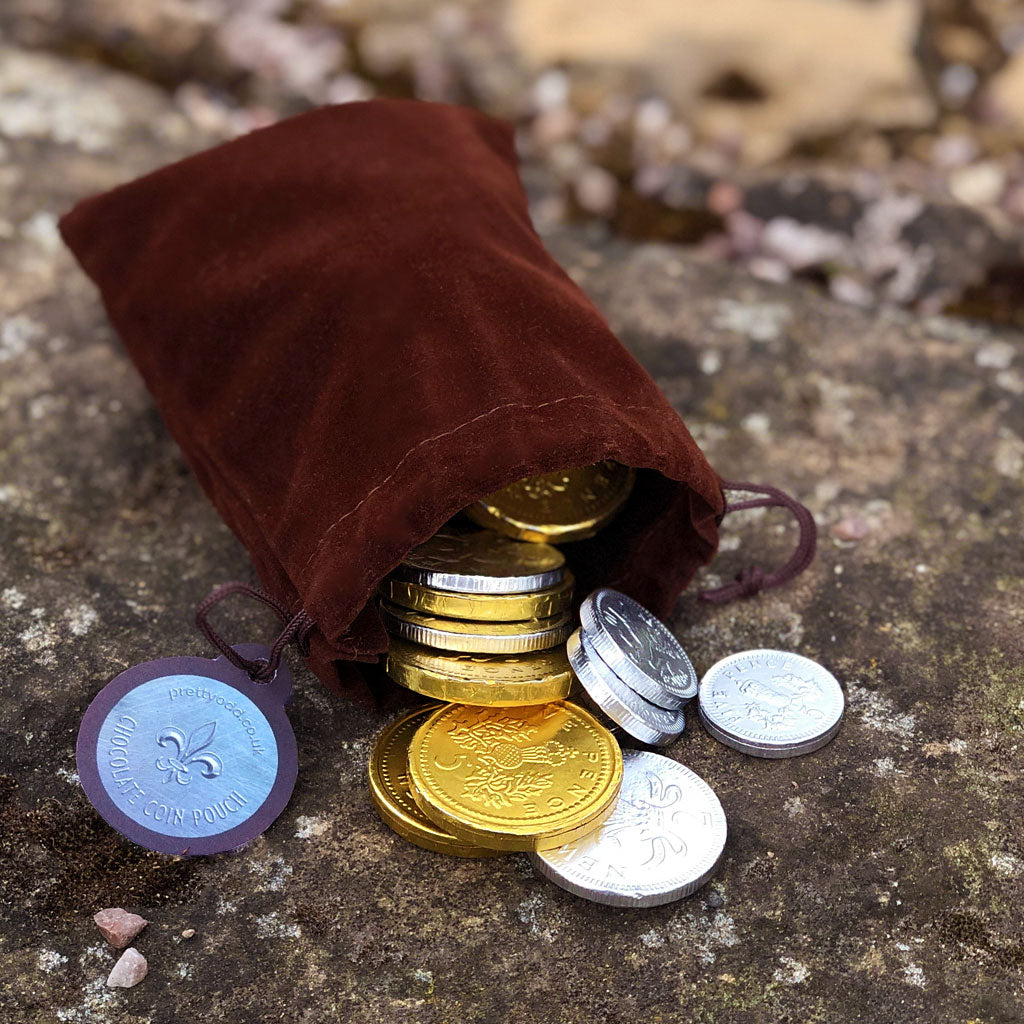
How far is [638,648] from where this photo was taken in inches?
81.4

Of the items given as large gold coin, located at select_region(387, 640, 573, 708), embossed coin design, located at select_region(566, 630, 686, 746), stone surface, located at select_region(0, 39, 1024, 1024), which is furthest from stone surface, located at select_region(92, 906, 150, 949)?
embossed coin design, located at select_region(566, 630, 686, 746)

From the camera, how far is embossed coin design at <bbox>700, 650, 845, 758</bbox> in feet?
7.01

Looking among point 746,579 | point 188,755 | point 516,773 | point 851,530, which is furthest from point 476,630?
point 851,530

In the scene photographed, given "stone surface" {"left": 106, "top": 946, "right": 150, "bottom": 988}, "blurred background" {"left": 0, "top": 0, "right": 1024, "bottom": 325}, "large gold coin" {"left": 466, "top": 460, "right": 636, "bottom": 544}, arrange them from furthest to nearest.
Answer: "blurred background" {"left": 0, "top": 0, "right": 1024, "bottom": 325}
"large gold coin" {"left": 466, "top": 460, "right": 636, "bottom": 544}
"stone surface" {"left": 106, "top": 946, "right": 150, "bottom": 988}

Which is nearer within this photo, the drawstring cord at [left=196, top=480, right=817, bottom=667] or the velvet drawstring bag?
the velvet drawstring bag

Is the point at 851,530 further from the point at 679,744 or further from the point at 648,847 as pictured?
the point at 648,847

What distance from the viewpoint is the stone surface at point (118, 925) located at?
1784 millimetres

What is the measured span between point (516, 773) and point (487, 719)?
0.51 feet

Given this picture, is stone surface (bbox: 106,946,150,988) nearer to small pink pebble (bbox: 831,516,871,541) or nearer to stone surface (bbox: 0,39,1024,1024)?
stone surface (bbox: 0,39,1024,1024)

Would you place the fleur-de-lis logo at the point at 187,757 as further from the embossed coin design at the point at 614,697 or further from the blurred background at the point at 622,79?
the blurred background at the point at 622,79

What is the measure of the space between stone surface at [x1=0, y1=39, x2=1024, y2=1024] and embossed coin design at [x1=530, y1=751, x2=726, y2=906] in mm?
62

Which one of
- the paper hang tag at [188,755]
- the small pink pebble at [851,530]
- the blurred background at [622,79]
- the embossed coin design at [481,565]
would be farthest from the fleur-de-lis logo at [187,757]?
the blurred background at [622,79]

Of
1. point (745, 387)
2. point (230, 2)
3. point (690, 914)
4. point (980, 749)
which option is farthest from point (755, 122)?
point (690, 914)

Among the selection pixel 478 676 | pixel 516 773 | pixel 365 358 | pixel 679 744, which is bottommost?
pixel 679 744
